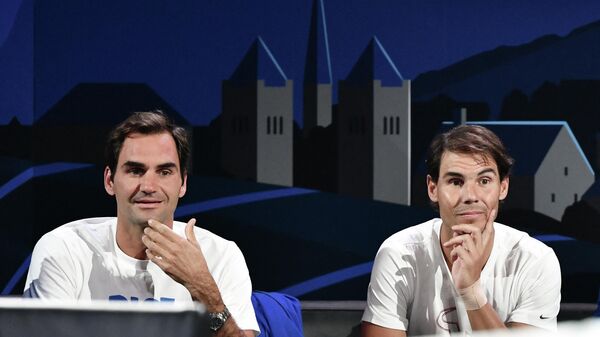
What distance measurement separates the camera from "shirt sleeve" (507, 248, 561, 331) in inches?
93.2

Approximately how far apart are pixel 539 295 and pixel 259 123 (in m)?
1.74

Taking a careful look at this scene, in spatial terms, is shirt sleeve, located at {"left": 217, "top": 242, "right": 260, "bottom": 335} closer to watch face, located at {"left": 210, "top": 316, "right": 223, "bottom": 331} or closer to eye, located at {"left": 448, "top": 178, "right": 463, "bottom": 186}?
watch face, located at {"left": 210, "top": 316, "right": 223, "bottom": 331}

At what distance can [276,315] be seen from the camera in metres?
2.62

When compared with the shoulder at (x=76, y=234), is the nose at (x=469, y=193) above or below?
above

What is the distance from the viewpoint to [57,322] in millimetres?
1008

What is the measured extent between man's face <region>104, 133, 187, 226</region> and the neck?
0.02 m

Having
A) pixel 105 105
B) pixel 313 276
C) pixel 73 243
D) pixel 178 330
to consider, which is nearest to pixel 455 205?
pixel 73 243

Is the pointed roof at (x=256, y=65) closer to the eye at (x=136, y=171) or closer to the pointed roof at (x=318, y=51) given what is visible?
the pointed roof at (x=318, y=51)

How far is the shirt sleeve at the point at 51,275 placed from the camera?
2.22 m

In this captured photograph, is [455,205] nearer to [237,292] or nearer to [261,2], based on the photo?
[237,292]

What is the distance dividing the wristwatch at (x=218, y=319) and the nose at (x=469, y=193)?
83cm

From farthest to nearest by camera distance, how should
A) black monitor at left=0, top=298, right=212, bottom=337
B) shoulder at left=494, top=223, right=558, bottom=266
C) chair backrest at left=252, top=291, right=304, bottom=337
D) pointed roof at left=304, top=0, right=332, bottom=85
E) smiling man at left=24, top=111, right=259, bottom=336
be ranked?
pointed roof at left=304, top=0, right=332, bottom=85 → chair backrest at left=252, top=291, right=304, bottom=337 → shoulder at left=494, top=223, right=558, bottom=266 → smiling man at left=24, top=111, right=259, bottom=336 → black monitor at left=0, top=298, right=212, bottom=337

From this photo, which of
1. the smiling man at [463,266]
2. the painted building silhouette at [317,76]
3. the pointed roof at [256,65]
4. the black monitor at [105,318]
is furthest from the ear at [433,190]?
the black monitor at [105,318]

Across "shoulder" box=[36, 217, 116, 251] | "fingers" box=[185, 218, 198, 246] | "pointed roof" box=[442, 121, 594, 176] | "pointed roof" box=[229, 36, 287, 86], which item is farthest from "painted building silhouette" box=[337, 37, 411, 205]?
"fingers" box=[185, 218, 198, 246]
